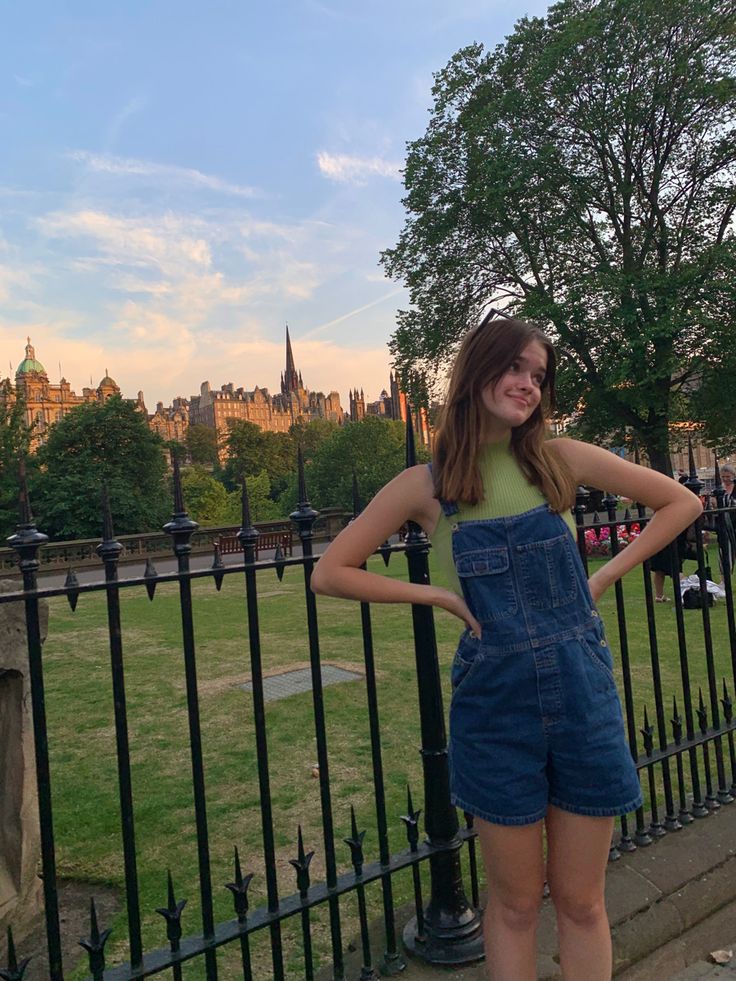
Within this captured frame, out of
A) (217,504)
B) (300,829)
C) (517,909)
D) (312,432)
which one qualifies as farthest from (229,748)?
(312,432)

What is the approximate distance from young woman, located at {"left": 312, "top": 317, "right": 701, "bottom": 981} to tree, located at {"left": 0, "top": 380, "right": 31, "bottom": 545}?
114 feet

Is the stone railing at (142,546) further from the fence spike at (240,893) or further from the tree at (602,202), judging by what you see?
the fence spike at (240,893)

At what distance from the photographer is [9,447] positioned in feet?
118

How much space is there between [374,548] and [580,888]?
1014 mm

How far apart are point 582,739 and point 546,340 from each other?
1.04m

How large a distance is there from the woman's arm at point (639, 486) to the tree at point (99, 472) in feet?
117

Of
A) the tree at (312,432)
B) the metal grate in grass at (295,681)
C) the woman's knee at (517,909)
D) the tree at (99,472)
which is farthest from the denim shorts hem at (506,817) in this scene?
the tree at (312,432)

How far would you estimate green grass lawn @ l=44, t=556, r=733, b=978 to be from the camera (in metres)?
3.76

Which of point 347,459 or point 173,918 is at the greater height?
point 347,459

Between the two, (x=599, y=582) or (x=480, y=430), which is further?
(x=599, y=582)

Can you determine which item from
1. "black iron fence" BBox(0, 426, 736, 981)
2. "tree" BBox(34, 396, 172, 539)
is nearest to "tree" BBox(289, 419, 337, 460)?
"tree" BBox(34, 396, 172, 539)

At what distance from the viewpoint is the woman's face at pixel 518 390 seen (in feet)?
6.54

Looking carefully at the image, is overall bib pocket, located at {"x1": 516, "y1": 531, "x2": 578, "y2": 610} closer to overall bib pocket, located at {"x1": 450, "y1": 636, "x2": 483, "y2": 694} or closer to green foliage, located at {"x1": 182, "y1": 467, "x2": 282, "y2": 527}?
overall bib pocket, located at {"x1": 450, "y1": 636, "x2": 483, "y2": 694}

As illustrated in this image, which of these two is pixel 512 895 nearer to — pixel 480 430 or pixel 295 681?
pixel 480 430
